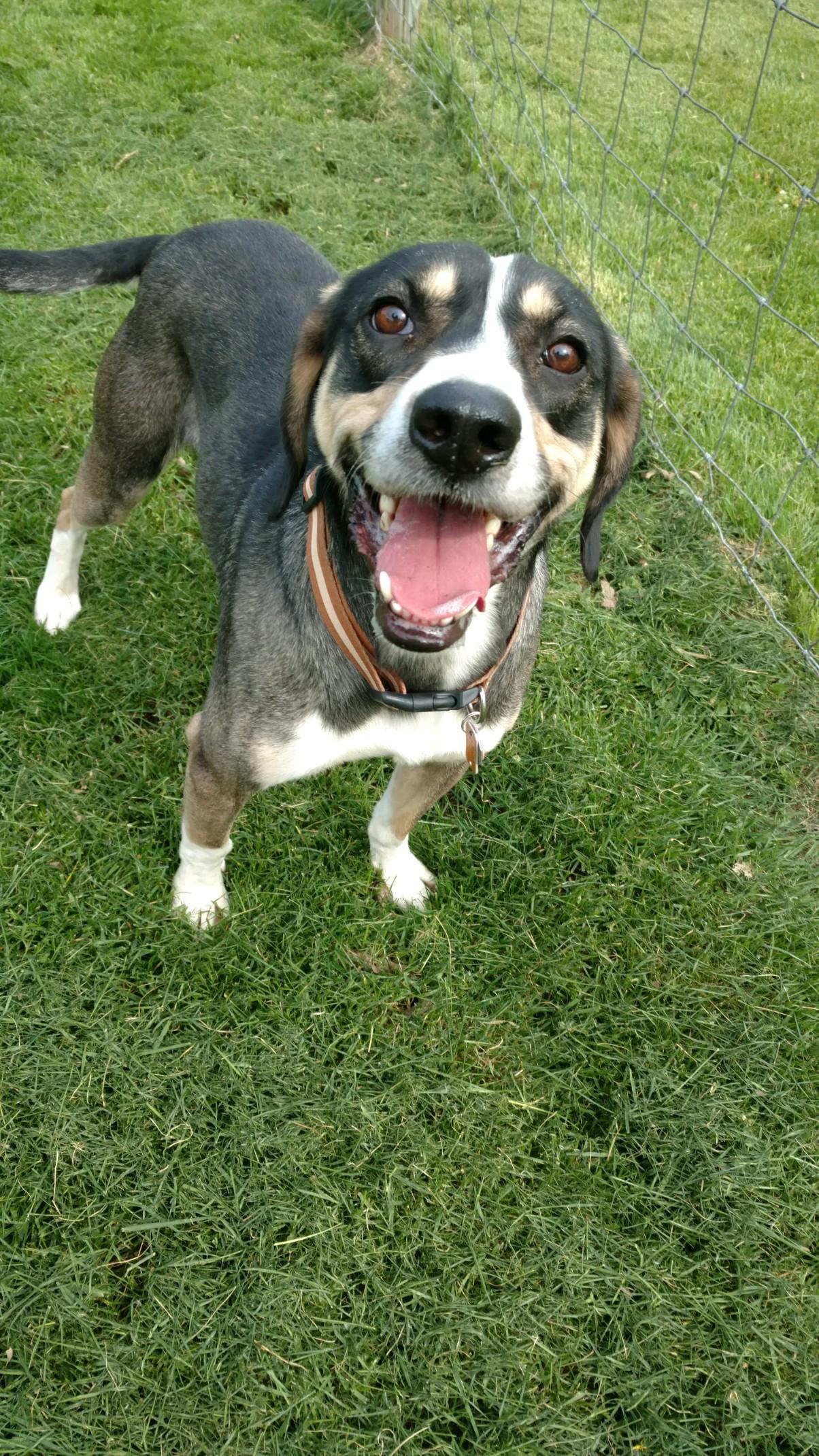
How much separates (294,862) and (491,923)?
2.20 ft

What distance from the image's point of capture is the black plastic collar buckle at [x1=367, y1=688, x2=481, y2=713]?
2.52 metres

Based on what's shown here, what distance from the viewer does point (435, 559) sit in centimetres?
222

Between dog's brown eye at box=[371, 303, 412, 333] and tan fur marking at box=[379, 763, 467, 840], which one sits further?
tan fur marking at box=[379, 763, 467, 840]

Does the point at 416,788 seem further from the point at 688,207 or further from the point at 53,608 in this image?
the point at 688,207

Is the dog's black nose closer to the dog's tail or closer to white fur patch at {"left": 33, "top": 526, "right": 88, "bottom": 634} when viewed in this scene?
→ the dog's tail

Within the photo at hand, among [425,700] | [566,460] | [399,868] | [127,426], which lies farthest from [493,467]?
[127,426]

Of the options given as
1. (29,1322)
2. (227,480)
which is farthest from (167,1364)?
(227,480)

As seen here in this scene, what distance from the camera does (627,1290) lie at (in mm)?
2717

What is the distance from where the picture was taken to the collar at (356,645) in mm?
2449

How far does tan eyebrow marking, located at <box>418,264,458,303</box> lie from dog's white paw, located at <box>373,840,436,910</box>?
66.0 inches

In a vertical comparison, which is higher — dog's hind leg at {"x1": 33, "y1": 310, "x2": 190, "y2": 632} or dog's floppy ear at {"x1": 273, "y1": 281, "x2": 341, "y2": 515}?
dog's floppy ear at {"x1": 273, "y1": 281, "x2": 341, "y2": 515}

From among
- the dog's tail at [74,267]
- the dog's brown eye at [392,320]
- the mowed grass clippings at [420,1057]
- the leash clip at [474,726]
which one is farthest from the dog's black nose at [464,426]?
the dog's tail at [74,267]

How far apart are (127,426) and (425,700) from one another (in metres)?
1.58

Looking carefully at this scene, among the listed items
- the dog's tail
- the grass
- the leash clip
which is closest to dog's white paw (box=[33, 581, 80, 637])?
the dog's tail
